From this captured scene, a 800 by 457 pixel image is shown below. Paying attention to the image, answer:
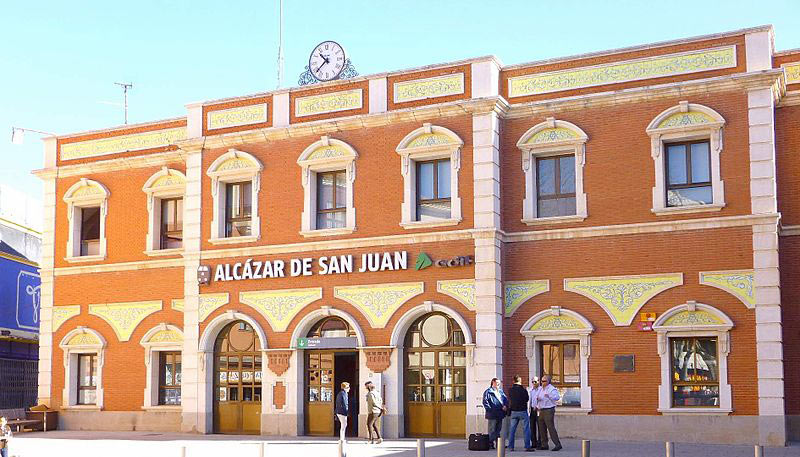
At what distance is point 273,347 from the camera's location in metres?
30.6

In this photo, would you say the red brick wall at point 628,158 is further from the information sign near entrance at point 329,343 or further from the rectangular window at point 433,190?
the information sign near entrance at point 329,343

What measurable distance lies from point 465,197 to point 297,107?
6157 mm

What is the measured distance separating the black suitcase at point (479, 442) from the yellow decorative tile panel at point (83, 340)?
14.5 m

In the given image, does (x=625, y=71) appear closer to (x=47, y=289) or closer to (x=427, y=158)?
(x=427, y=158)

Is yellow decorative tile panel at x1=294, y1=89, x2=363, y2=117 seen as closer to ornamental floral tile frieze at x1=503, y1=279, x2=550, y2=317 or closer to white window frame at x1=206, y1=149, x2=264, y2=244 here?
white window frame at x1=206, y1=149, x2=264, y2=244

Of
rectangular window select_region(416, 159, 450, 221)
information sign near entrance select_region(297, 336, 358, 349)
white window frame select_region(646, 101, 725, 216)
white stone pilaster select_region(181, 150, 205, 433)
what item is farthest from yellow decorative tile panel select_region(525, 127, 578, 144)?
white stone pilaster select_region(181, 150, 205, 433)

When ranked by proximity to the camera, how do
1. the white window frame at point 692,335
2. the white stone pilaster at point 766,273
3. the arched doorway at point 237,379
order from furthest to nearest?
the arched doorway at point 237,379 → the white window frame at point 692,335 → the white stone pilaster at point 766,273

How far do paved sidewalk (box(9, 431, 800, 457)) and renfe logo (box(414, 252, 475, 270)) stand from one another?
15.0 feet

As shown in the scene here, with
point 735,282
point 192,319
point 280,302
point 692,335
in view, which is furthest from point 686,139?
point 192,319

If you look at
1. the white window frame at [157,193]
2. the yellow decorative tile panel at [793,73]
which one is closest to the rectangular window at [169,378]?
the white window frame at [157,193]

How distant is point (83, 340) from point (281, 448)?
36.5 ft

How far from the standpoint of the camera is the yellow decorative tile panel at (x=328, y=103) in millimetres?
30391

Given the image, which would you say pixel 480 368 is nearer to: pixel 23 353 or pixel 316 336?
pixel 316 336

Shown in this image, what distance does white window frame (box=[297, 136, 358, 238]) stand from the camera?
30.0 meters
